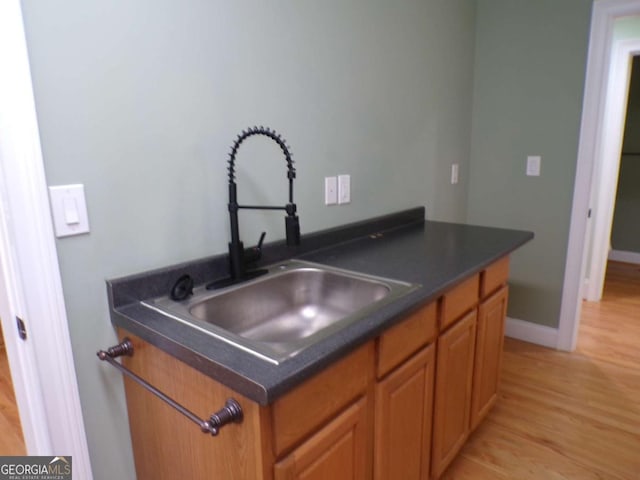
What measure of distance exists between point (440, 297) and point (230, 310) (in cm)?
68

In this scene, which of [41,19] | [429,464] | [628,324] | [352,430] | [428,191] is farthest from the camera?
[628,324]

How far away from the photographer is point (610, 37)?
2.38 meters

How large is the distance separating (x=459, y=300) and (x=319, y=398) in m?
0.77

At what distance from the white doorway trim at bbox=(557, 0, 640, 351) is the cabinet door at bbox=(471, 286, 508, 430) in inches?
40.0

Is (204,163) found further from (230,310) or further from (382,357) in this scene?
(382,357)

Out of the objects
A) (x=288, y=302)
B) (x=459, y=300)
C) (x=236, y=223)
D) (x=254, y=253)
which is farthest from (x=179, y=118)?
(x=459, y=300)

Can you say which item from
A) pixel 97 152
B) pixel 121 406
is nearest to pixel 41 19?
pixel 97 152

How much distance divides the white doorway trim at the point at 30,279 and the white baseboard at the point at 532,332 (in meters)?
2.65

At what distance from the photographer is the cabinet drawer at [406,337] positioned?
118cm

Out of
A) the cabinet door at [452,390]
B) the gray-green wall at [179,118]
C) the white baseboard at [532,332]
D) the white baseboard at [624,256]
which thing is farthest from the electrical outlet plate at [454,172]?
the white baseboard at [624,256]

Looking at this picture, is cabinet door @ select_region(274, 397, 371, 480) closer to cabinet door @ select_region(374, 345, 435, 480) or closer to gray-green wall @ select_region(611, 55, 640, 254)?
cabinet door @ select_region(374, 345, 435, 480)

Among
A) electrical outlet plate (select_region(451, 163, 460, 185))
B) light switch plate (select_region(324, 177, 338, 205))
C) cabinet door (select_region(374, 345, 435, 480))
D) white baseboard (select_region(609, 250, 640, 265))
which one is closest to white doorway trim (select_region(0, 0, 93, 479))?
cabinet door (select_region(374, 345, 435, 480))

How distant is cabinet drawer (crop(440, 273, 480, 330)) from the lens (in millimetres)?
1456

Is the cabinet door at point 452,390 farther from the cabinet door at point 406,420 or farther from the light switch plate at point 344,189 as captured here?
the light switch plate at point 344,189
